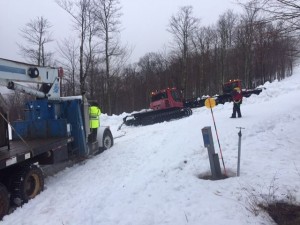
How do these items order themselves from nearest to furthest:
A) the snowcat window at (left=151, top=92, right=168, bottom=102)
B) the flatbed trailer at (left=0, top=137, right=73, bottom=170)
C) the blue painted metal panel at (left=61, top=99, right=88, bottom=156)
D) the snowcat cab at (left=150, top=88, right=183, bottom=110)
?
the flatbed trailer at (left=0, top=137, right=73, bottom=170) → the blue painted metal panel at (left=61, top=99, right=88, bottom=156) → the snowcat cab at (left=150, top=88, right=183, bottom=110) → the snowcat window at (left=151, top=92, right=168, bottom=102)

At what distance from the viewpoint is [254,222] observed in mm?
5848

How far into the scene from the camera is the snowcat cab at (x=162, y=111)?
24391 mm

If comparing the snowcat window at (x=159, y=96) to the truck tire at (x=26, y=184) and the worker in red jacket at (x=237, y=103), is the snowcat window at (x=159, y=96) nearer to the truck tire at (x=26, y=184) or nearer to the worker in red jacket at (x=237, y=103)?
the worker in red jacket at (x=237, y=103)

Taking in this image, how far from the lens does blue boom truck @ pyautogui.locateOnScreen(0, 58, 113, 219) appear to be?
311 inches

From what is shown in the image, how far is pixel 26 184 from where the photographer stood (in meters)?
8.27

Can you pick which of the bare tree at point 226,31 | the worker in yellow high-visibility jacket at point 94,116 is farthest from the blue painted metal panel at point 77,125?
the bare tree at point 226,31

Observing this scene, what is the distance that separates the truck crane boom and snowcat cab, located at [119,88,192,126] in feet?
45.0

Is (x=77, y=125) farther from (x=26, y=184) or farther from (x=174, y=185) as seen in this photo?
(x=174, y=185)

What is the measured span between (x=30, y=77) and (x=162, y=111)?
56.0 ft

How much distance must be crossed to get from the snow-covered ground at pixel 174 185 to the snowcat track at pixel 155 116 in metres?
11.7

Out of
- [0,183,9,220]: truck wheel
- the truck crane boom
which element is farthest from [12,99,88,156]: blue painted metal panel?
[0,183,9,220]: truck wheel

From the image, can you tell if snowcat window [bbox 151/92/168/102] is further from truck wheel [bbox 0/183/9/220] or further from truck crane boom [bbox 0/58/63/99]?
truck wheel [bbox 0/183/9/220]

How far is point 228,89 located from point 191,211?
28.3m

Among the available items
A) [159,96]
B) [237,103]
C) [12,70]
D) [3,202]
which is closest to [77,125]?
[12,70]
